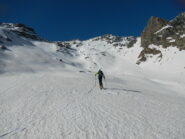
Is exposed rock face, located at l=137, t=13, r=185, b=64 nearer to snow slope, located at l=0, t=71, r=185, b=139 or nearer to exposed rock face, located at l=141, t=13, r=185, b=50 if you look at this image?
exposed rock face, located at l=141, t=13, r=185, b=50

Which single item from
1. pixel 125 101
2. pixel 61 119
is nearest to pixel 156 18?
pixel 125 101

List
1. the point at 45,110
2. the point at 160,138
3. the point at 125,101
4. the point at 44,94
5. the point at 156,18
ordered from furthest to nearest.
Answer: the point at 156,18 → the point at 44,94 → the point at 125,101 → the point at 45,110 → the point at 160,138

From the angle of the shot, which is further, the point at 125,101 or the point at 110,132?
the point at 125,101

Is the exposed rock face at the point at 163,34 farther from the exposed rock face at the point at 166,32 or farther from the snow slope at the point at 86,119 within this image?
the snow slope at the point at 86,119

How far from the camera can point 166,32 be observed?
68000 millimetres

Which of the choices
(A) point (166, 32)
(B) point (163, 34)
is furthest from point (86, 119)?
(A) point (166, 32)

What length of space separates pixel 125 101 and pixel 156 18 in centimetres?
7341

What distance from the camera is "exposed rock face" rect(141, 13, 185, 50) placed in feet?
197

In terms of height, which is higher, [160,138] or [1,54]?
[1,54]

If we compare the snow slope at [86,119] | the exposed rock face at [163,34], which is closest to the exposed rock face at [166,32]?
the exposed rock face at [163,34]

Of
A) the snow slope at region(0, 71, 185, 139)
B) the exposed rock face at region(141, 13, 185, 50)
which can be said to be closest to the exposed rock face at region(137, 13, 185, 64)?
the exposed rock face at region(141, 13, 185, 50)

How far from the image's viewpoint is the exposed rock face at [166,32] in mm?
60156

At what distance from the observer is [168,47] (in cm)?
6031

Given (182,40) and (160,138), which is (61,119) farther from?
(182,40)
